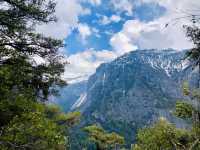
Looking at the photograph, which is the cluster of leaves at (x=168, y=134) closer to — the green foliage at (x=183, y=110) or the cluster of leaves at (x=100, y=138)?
the green foliage at (x=183, y=110)

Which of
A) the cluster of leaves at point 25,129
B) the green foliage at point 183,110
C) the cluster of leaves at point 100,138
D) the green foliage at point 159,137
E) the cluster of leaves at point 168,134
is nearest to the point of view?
the cluster of leaves at point 25,129

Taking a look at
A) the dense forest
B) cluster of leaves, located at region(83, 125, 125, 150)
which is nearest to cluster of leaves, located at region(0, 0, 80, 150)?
the dense forest

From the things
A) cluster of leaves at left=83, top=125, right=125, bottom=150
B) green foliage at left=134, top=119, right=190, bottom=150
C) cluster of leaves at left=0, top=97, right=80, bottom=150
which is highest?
cluster of leaves at left=0, top=97, right=80, bottom=150

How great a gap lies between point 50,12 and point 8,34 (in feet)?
10.0

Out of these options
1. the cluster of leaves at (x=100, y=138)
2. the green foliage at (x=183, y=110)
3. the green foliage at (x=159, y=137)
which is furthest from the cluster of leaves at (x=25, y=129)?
the cluster of leaves at (x=100, y=138)

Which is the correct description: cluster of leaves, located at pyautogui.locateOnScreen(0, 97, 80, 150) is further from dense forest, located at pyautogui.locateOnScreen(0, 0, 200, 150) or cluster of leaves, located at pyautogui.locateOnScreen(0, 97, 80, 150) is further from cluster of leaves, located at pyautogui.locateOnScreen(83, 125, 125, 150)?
cluster of leaves, located at pyautogui.locateOnScreen(83, 125, 125, 150)

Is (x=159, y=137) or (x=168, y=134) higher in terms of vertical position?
(x=168, y=134)

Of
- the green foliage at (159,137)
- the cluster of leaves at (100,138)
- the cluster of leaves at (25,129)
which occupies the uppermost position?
the cluster of leaves at (25,129)

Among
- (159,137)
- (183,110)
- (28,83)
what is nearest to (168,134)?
(183,110)

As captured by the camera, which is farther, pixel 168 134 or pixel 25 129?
pixel 168 134

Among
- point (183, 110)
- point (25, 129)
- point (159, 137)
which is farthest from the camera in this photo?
point (159, 137)

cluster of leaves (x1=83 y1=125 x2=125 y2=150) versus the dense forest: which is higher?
the dense forest

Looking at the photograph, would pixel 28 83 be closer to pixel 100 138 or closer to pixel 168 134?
pixel 168 134

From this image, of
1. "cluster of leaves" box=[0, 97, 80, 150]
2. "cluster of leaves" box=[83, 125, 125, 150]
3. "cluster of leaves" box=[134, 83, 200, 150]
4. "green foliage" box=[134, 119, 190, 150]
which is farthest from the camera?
"cluster of leaves" box=[83, 125, 125, 150]
